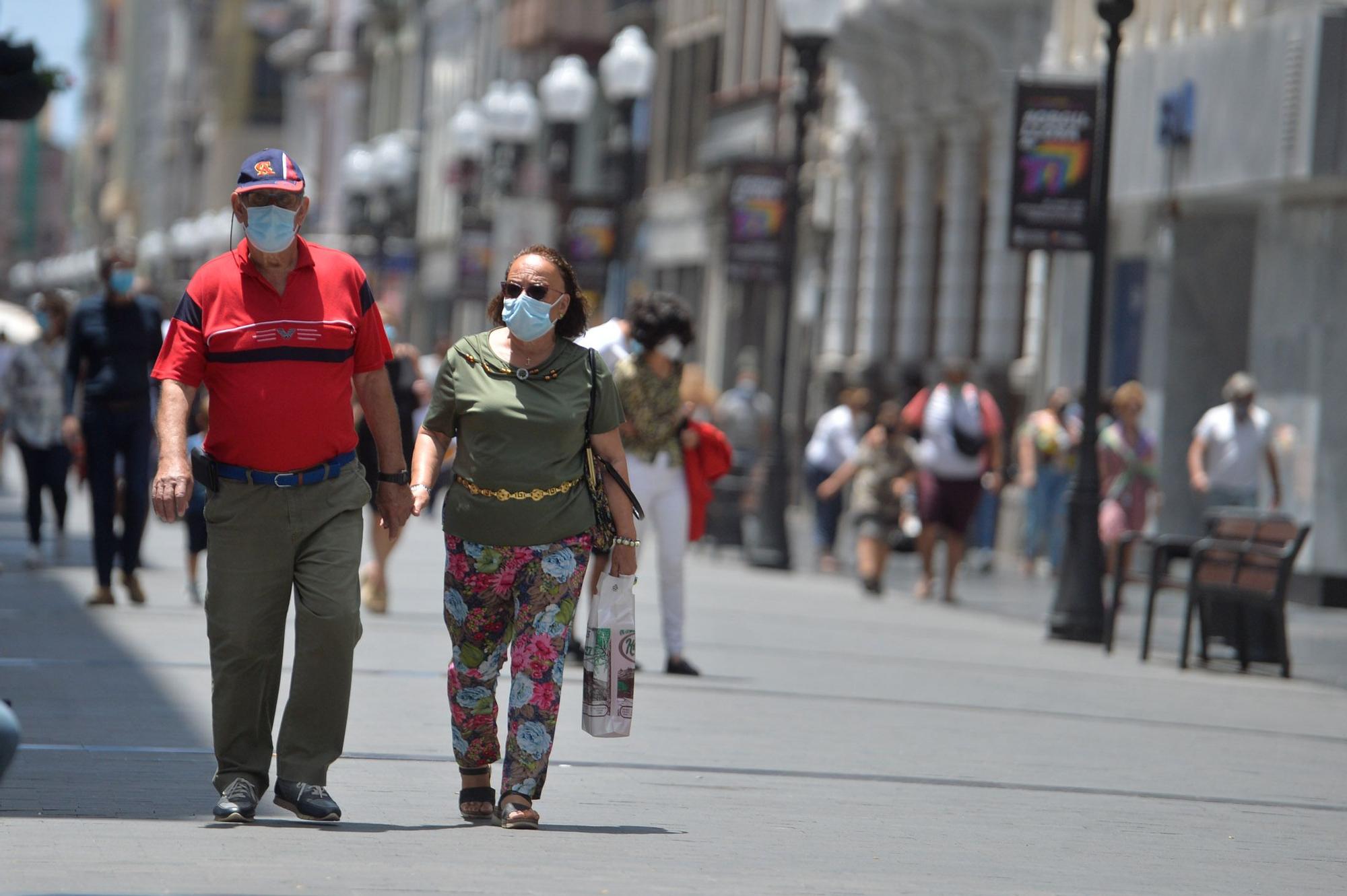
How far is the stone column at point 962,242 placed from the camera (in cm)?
3203

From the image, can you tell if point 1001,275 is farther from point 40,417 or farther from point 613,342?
point 613,342

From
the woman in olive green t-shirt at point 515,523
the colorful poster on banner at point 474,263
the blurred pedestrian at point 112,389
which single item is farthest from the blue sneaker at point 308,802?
the colorful poster on banner at point 474,263

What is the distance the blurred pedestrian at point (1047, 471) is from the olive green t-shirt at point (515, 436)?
16412mm

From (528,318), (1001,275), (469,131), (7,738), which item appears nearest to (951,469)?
(1001,275)

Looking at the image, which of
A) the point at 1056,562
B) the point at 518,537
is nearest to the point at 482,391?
the point at 518,537

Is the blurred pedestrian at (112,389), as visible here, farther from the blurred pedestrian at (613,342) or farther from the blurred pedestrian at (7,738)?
the blurred pedestrian at (7,738)

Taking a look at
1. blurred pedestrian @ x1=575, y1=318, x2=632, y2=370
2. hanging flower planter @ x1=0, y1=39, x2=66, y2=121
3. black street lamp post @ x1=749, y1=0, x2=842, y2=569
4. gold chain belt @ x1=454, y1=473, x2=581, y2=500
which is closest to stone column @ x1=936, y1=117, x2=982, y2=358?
black street lamp post @ x1=749, y1=0, x2=842, y2=569

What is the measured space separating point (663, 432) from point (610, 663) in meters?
4.81

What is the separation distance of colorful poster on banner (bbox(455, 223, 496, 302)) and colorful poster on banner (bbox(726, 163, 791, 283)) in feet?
54.1

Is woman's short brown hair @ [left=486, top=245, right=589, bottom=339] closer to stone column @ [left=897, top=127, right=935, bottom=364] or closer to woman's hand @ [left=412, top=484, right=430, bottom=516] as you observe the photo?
woman's hand @ [left=412, top=484, right=430, bottom=516]

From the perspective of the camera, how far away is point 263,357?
795 cm

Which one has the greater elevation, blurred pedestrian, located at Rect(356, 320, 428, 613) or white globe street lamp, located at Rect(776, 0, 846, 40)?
white globe street lamp, located at Rect(776, 0, 846, 40)

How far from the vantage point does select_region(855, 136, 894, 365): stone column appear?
35125 millimetres

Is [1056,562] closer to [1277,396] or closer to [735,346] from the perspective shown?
[1277,396]
